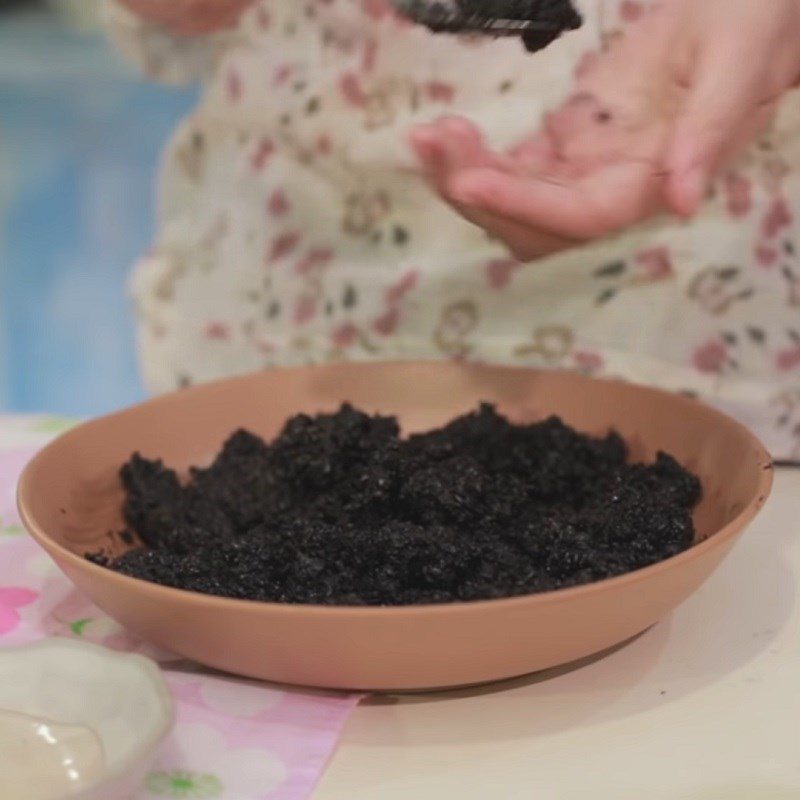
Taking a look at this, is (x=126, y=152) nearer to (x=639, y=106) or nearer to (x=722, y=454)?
(x=639, y=106)

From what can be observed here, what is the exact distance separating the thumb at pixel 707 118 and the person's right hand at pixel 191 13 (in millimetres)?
555

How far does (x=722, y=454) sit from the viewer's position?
0.79m

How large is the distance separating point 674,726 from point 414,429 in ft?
1.40

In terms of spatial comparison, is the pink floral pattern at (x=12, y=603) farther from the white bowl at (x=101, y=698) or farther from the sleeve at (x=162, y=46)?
the sleeve at (x=162, y=46)

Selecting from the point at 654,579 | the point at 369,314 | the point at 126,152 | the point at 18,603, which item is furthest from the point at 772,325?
the point at 126,152

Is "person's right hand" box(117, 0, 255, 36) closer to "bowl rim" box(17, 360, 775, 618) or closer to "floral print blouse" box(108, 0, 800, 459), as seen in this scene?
"floral print blouse" box(108, 0, 800, 459)

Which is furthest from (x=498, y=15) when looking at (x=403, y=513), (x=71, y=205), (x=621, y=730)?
(x=71, y=205)

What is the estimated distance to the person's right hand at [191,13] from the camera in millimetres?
1101

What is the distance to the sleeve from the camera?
1166mm

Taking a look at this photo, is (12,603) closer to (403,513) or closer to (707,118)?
(403,513)

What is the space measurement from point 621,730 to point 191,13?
0.87 meters

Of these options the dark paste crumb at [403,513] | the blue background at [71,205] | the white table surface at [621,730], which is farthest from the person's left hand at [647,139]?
the blue background at [71,205]

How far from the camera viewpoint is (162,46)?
1.18 metres

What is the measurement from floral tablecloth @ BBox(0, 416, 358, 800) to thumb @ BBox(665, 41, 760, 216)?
15.4 inches
